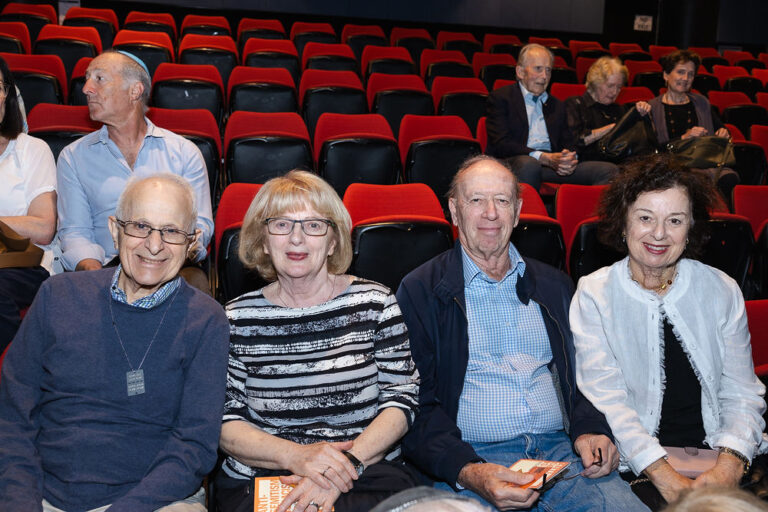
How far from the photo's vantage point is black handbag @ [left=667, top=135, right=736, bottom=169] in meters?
4.55

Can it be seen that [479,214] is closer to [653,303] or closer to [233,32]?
[653,303]

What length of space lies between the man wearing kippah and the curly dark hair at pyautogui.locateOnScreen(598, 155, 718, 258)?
147 cm

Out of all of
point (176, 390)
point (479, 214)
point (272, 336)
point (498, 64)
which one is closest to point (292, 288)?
point (272, 336)

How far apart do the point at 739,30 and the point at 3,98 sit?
12.7 m

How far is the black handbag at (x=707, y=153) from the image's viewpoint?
455 cm

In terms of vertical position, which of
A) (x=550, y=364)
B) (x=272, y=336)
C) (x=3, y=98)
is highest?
(x=3, y=98)

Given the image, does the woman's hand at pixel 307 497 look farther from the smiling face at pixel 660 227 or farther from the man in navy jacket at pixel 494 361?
the smiling face at pixel 660 227

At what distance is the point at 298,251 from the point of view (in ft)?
6.65

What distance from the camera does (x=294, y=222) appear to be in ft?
6.73

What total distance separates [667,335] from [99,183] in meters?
2.14

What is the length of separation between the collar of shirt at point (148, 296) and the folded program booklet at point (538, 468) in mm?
1022

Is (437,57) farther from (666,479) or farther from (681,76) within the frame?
(666,479)

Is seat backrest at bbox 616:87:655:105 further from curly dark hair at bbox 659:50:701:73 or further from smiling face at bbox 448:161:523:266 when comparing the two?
smiling face at bbox 448:161:523:266

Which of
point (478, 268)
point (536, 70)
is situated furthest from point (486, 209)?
point (536, 70)
